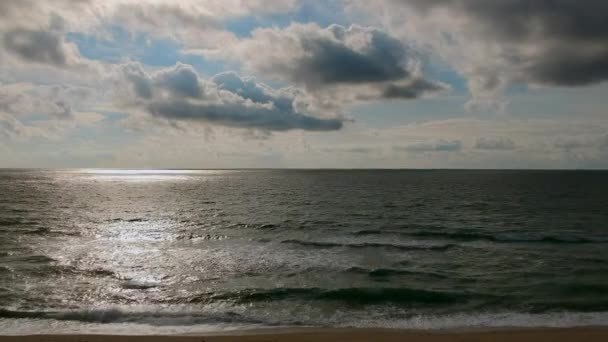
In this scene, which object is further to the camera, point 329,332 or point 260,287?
point 260,287

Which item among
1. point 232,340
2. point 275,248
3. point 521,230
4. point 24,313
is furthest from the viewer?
point 521,230

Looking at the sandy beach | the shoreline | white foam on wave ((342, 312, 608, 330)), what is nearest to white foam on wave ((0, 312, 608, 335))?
white foam on wave ((342, 312, 608, 330))

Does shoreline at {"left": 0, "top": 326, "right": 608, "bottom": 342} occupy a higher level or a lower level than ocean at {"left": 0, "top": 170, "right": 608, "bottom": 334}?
higher

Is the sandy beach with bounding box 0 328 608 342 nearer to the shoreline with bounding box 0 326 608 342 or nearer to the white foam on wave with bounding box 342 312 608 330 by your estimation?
the shoreline with bounding box 0 326 608 342

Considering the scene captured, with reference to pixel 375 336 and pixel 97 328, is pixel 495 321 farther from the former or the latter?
pixel 97 328

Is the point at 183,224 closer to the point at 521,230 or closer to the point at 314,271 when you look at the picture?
the point at 314,271

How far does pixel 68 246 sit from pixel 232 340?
854 inches

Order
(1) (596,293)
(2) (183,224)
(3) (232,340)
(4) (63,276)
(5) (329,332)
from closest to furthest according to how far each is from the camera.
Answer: (3) (232,340) → (5) (329,332) → (1) (596,293) → (4) (63,276) → (2) (183,224)

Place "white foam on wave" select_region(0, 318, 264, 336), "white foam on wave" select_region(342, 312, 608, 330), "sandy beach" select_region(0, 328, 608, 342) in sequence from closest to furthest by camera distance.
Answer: "sandy beach" select_region(0, 328, 608, 342) < "white foam on wave" select_region(0, 318, 264, 336) < "white foam on wave" select_region(342, 312, 608, 330)

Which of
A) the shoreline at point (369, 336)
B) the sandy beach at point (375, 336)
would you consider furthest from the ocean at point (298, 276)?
the sandy beach at point (375, 336)

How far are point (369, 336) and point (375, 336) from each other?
0.66 feet

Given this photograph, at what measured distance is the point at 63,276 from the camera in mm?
21094

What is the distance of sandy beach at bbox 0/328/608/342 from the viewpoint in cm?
1309

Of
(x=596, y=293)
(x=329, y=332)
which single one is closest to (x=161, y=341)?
(x=329, y=332)
